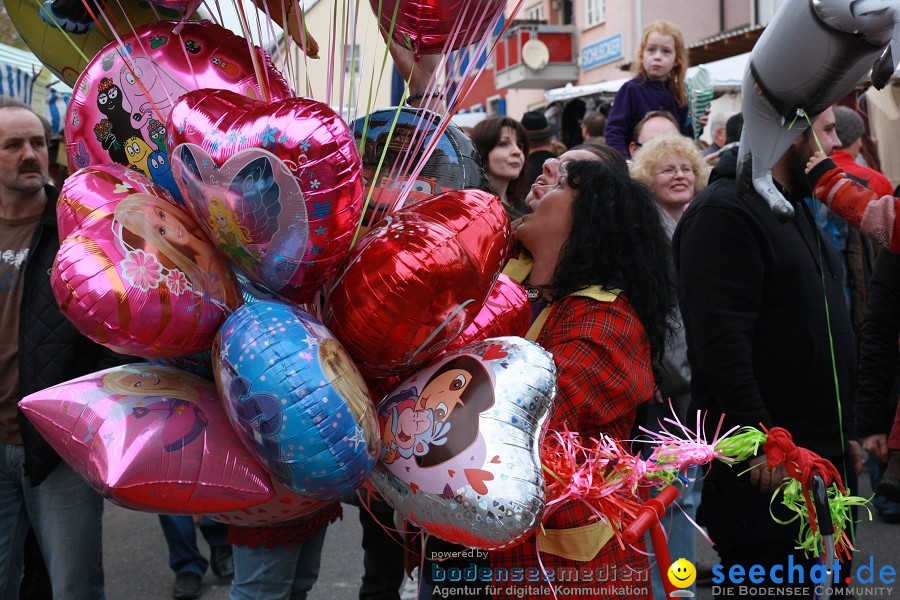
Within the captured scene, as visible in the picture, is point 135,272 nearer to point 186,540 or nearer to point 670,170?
point 670,170

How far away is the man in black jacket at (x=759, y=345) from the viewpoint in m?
2.48

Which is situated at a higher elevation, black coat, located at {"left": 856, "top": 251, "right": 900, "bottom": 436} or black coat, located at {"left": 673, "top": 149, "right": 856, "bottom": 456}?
black coat, located at {"left": 673, "top": 149, "right": 856, "bottom": 456}

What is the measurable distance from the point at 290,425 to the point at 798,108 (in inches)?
64.3

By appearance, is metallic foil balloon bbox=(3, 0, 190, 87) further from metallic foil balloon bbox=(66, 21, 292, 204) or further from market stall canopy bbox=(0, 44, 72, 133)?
market stall canopy bbox=(0, 44, 72, 133)

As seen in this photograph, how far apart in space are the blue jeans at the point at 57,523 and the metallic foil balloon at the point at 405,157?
1650 millimetres

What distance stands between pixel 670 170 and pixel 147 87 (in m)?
2.38

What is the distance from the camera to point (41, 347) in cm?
281

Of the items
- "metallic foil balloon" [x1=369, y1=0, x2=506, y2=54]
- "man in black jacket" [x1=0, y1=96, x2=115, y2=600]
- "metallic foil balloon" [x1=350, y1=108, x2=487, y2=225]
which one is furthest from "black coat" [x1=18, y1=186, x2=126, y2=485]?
"metallic foil balloon" [x1=369, y1=0, x2=506, y2=54]

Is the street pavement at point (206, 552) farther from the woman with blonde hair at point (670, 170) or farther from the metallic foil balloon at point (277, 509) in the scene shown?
the metallic foil balloon at point (277, 509)

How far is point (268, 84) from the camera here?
167 cm

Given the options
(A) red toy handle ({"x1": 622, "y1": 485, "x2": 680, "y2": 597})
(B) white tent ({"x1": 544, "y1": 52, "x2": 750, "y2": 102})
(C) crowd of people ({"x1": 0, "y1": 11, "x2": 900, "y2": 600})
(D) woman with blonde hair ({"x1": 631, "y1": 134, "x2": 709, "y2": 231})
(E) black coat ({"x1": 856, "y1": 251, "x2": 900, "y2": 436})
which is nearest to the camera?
(A) red toy handle ({"x1": 622, "y1": 485, "x2": 680, "y2": 597})

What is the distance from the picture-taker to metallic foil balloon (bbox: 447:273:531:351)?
1.69 m

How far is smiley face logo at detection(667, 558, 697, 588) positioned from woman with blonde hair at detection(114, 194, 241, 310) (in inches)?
34.8

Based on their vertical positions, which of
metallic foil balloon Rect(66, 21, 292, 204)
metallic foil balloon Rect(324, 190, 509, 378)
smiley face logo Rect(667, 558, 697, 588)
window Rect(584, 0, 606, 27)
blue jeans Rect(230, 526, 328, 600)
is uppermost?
metallic foil balloon Rect(66, 21, 292, 204)
